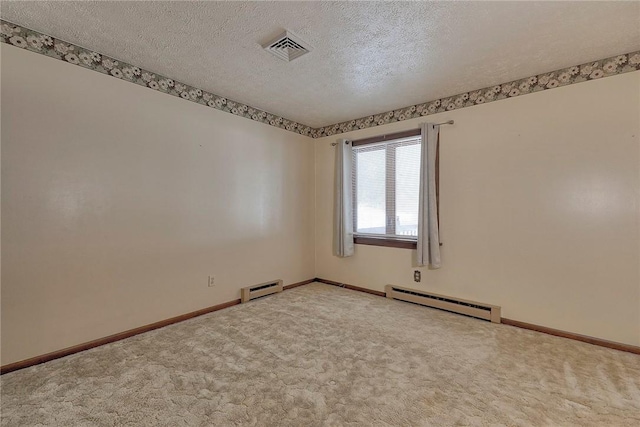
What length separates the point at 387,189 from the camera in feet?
12.8

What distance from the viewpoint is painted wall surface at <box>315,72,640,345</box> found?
2414 millimetres

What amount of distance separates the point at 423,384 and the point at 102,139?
316 cm

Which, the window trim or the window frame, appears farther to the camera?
the window trim

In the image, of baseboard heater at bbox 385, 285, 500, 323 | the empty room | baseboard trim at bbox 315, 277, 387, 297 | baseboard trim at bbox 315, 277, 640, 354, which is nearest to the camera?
the empty room

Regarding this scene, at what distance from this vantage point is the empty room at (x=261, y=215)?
72.1 inches

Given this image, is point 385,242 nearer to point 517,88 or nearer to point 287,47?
point 517,88

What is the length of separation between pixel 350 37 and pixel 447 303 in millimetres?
2871

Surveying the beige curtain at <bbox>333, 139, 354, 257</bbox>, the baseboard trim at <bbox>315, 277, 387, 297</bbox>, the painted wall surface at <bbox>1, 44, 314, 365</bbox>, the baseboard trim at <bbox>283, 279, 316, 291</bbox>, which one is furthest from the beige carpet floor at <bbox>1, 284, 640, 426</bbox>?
the beige curtain at <bbox>333, 139, 354, 257</bbox>

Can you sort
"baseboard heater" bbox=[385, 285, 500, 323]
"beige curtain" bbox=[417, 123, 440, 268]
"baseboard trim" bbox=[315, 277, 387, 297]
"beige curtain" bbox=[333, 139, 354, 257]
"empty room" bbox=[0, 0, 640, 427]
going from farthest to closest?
"beige curtain" bbox=[333, 139, 354, 257]
"baseboard trim" bbox=[315, 277, 387, 297]
"beige curtain" bbox=[417, 123, 440, 268]
"baseboard heater" bbox=[385, 285, 500, 323]
"empty room" bbox=[0, 0, 640, 427]

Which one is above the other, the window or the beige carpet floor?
the window

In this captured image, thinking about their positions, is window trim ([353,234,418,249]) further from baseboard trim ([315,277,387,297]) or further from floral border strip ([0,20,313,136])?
floral border strip ([0,20,313,136])

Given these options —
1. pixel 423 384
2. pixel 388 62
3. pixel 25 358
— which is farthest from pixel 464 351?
pixel 25 358

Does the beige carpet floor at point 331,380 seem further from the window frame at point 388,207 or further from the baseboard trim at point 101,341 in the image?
the window frame at point 388,207

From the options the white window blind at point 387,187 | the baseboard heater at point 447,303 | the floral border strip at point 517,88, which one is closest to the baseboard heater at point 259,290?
the white window blind at point 387,187
